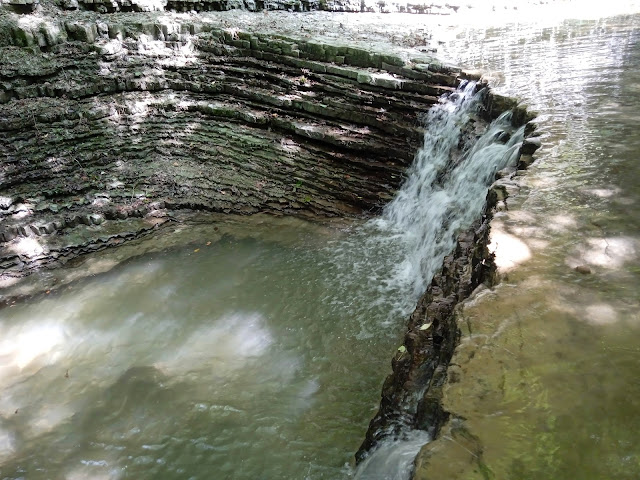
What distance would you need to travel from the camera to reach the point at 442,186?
628cm

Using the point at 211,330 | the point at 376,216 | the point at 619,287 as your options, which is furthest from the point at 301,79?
the point at 619,287

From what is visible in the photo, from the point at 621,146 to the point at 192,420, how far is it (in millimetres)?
4478

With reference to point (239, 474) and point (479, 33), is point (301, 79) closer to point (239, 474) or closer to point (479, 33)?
point (479, 33)

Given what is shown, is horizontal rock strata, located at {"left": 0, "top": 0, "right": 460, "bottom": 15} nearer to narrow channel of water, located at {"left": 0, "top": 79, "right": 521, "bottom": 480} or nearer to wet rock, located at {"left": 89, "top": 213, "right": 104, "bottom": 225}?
wet rock, located at {"left": 89, "top": 213, "right": 104, "bottom": 225}

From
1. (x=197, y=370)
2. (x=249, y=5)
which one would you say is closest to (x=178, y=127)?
(x=197, y=370)

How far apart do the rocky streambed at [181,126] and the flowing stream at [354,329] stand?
0.65 m

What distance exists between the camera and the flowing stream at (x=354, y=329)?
2.07 m

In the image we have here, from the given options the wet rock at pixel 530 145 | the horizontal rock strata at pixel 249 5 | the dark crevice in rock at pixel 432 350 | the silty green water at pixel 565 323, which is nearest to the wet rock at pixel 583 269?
the silty green water at pixel 565 323

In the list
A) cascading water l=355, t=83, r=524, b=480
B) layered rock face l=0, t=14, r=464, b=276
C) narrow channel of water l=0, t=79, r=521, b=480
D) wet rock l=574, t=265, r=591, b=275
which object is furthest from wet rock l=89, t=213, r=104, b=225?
wet rock l=574, t=265, r=591, b=275

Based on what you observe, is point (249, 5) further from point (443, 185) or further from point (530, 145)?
point (530, 145)

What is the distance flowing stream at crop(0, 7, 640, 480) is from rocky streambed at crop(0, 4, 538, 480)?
2.14 ft

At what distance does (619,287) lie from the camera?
8.27 feet

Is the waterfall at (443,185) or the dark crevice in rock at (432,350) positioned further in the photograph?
the waterfall at (443,185)

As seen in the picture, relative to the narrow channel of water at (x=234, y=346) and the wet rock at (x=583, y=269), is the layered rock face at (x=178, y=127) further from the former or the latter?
the wet rock at (x=583, y=269)
